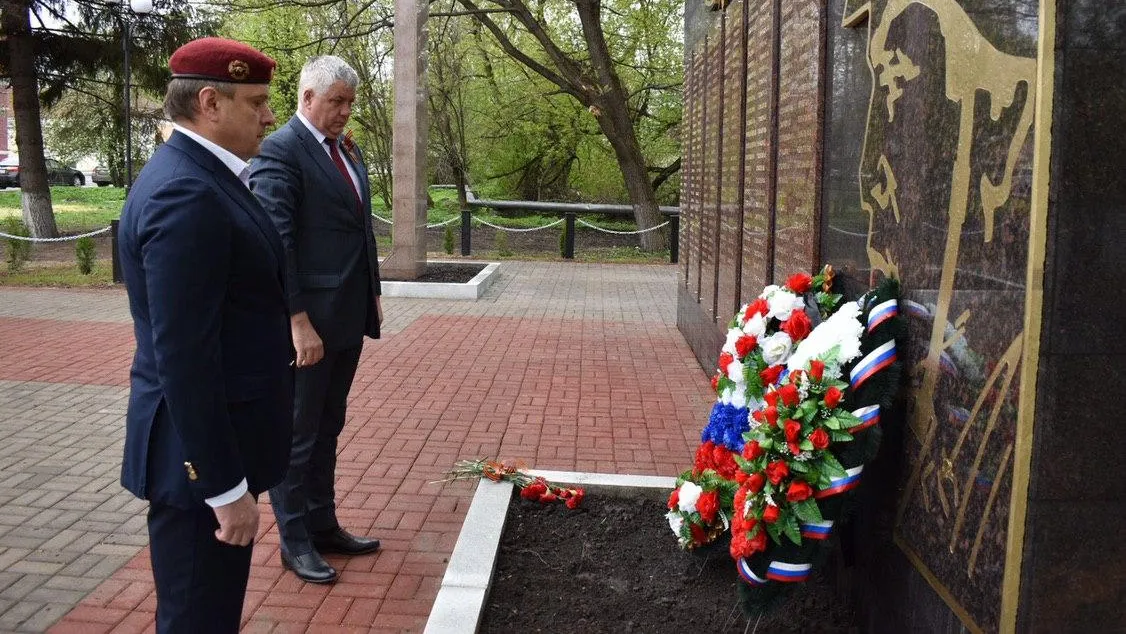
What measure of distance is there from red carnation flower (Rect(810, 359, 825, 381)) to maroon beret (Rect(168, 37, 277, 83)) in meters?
1.67

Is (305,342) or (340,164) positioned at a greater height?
(340,164)

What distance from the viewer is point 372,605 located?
3.65 metres

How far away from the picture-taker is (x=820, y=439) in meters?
2.82

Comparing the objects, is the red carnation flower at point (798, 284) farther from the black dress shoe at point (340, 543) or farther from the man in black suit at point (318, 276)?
the black dress shoe at point (340, 543)

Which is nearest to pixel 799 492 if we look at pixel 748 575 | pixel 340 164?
pixel 748 575

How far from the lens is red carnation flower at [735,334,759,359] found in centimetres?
337

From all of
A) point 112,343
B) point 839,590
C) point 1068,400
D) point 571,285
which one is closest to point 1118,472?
point 1068,400

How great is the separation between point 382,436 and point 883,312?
147 inches

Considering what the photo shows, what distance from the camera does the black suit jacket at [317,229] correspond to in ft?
12.3

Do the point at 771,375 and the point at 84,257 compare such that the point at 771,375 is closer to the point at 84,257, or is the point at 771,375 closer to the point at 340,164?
the point at 340,164

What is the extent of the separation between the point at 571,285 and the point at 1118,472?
13025mm

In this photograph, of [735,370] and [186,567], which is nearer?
[186,567]

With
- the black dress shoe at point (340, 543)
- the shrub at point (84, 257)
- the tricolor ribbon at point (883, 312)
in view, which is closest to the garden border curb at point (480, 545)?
the black dress shoe at point (340, 543)

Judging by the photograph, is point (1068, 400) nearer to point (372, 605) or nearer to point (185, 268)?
point (185, 268)
